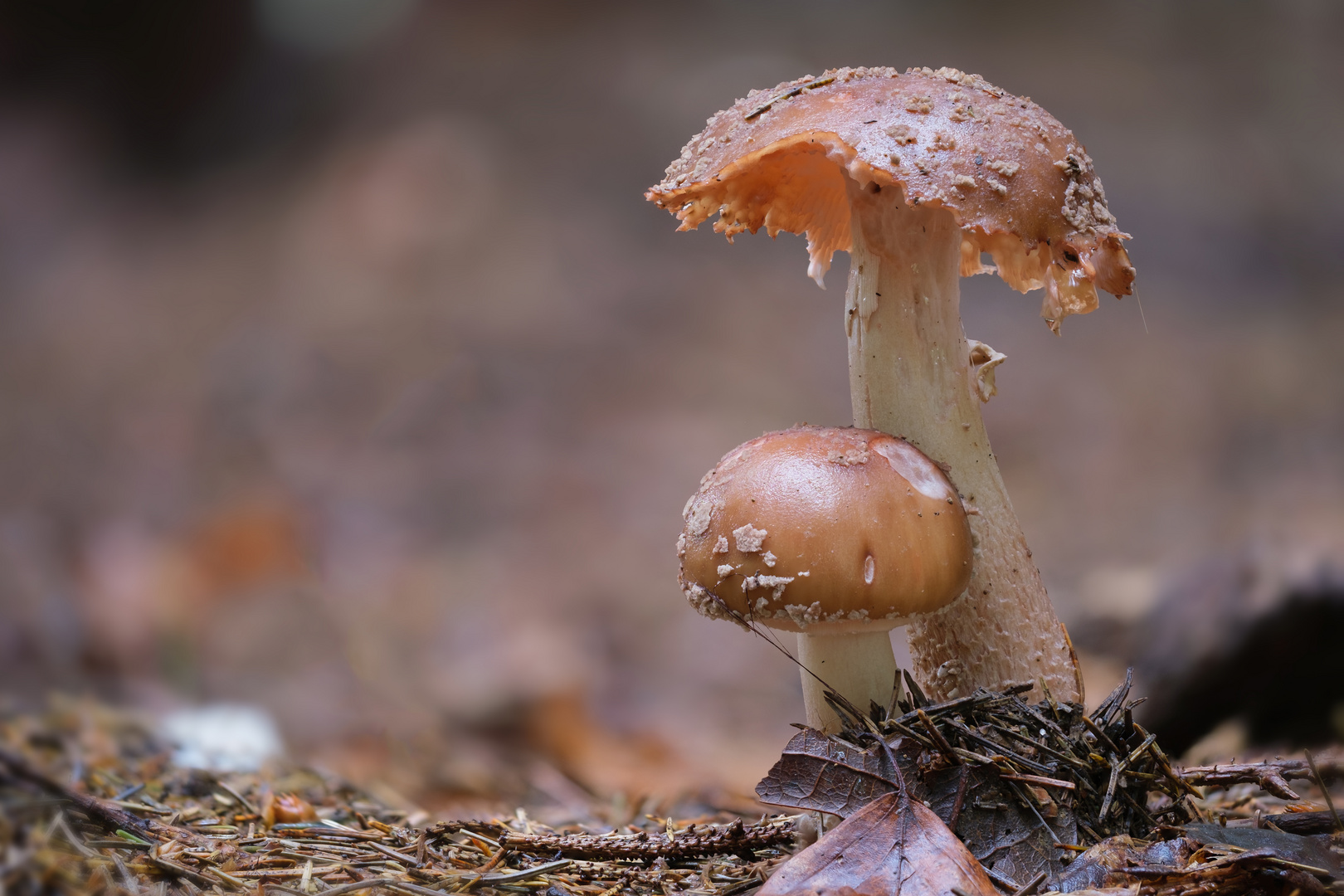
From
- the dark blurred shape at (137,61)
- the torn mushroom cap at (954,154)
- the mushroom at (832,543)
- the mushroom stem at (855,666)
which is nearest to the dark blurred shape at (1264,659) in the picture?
the mushroom stem at (855,666)

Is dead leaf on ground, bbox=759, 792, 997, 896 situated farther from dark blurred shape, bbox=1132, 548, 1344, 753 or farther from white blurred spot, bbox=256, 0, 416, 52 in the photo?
white blurred spot, bbox=256, 0, 416, 52

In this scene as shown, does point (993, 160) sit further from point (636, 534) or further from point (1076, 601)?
point (636, 534)

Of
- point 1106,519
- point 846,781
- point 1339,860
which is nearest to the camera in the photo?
point 1339,860

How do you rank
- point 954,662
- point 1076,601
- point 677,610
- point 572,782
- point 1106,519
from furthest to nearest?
1. point 1106,519
2. point 677,610
3. point 1076,601
4. point 572,782
5. point 954,662

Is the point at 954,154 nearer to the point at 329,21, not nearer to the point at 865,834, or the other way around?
the point at 865,834

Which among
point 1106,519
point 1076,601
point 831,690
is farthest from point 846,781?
point 1106,519

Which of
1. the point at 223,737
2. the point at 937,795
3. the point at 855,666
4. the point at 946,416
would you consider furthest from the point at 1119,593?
the point at 223,737
